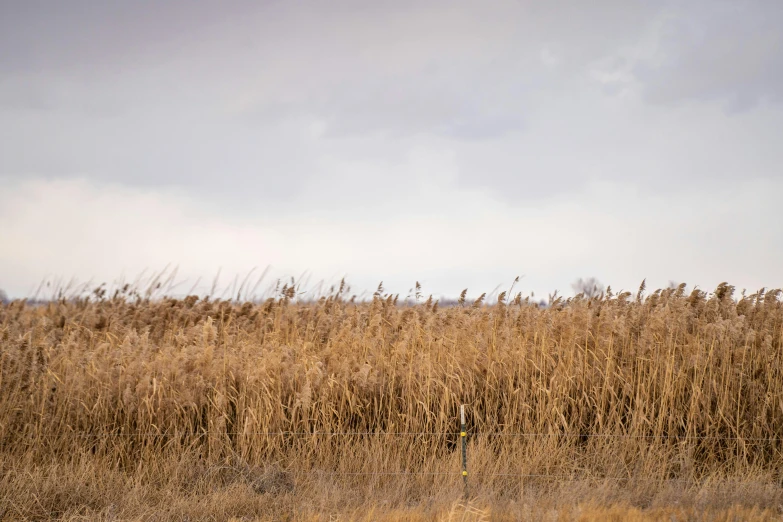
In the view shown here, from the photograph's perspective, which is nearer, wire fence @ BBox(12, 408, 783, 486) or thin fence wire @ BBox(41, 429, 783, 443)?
wire fence @ BBox(12, 408, 783, 486)

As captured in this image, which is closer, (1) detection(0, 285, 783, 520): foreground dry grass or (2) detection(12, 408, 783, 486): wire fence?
(1) detection(0, 285, 783, 520): foreground dry grass

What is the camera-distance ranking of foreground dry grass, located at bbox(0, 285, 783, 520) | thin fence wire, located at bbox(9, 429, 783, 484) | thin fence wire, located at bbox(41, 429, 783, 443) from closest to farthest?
foreground dry grass, located at bbox(0, 285, 783, 520) < thin fence wire, located at bbox(9, 429, 783, 484) < thin fence wire, located at bbox(41, 429, 783, 443)

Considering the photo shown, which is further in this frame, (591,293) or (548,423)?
(591,293)

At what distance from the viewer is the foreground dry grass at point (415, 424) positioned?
538 centimetres

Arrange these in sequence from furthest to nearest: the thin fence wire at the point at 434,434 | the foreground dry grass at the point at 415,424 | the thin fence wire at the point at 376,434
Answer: the thin fence wire at the point at 376,434, the thin fence wire at the point at 434,434, the foreground dry grass at the point at 415,424

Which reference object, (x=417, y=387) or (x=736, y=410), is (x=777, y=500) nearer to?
(x=736, y=410)

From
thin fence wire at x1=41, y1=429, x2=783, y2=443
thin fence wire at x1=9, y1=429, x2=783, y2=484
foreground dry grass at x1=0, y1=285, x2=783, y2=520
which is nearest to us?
foreground dry grass at x1=0, y1=285, x2=783, y2=520

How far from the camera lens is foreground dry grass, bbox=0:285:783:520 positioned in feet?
17.7

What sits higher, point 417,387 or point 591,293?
point 591,293

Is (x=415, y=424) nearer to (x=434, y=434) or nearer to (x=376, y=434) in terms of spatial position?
(x=434, y=434)

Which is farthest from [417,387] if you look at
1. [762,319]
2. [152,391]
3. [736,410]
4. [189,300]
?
[189,300]

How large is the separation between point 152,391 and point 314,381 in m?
1.92

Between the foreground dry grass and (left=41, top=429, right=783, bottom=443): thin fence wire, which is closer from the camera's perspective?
the foreground dry grass

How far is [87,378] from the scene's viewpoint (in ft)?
24.2
